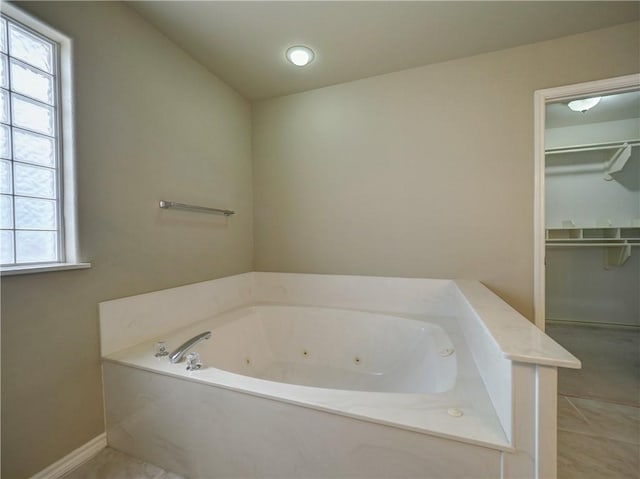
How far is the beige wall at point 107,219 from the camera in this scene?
108cm

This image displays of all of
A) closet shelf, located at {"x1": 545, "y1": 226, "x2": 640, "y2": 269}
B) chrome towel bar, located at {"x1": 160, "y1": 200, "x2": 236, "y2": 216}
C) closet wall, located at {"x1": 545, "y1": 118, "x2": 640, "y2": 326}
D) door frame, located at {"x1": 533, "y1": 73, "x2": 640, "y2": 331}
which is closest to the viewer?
chrome towel bar, located at {"x1": 160, "y1": 200, "x2": 236, "y2": 216}

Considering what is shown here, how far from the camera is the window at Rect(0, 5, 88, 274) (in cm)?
108

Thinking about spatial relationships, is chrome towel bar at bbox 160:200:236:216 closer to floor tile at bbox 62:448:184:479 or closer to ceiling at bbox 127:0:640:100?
ceiling at bbox 127:0:640:100

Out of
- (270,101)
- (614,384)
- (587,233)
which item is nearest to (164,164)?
(270,101)

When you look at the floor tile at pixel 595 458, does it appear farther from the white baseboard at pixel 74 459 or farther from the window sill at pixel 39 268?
the window sill at pixel 39 268

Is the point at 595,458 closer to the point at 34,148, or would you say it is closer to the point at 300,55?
the point at 300,55

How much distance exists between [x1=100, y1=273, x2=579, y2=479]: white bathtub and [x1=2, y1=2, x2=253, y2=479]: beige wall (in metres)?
0.12

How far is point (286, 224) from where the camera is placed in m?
2.39

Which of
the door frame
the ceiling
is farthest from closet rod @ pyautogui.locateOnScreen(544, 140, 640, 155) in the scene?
the ceiling

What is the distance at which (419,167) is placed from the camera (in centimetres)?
201

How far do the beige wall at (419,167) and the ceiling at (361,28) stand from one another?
0.14 m

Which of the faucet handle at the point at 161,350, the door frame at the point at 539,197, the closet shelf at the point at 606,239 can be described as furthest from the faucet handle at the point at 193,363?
the closet shelf at the point at 606,239

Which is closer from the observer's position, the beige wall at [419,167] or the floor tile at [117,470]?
the floor tile at [117,470]

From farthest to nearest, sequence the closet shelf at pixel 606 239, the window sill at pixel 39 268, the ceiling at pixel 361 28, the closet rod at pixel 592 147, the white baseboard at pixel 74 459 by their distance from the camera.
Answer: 1. the closet shelf at pixel 606 239
2. the closet rod at pixel 592 147
3. the ceiling at pixel 361 28
4. the white baseboard at pixel 74 459
5. the window sill at pixel 39 268
